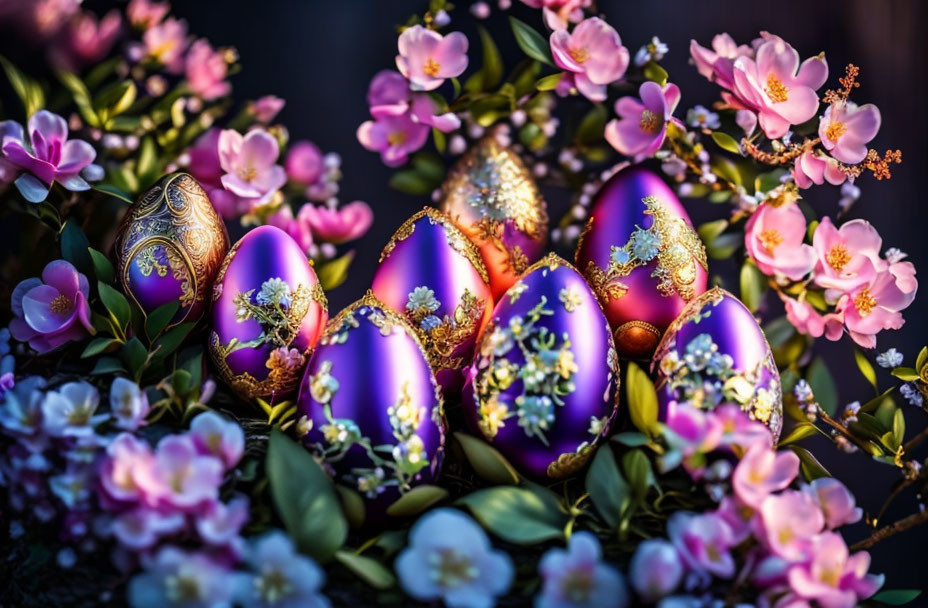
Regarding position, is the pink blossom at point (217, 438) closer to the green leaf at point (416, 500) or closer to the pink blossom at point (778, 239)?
the green leaf at point (416, 500)

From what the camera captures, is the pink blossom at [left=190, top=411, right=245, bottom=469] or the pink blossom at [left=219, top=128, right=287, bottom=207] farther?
the pink blossom at [left=219, top=128, right=287, bottom=207]

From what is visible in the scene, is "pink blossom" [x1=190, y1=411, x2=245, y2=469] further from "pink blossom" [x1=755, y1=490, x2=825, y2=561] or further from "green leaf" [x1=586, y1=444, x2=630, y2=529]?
"pink blossom" [x1=755, y1=490, x2=825, y2=561]

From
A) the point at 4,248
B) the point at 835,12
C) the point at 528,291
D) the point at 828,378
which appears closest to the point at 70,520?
the point at 528,291

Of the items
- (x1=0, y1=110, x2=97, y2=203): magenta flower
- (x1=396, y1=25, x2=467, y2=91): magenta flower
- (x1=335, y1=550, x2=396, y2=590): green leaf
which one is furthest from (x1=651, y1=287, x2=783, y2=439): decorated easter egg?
(x1=0, y1=110, x2=97, y2=203): magenta flower

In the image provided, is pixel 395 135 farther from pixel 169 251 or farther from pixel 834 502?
A: pixel 834 502

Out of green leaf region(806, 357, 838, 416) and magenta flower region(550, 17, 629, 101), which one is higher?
magenta flower region(550, 17, 629, 101)

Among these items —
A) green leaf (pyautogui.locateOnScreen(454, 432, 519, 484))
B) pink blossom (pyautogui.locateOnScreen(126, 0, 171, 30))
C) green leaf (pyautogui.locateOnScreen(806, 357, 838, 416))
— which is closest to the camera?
green leaf (pyautogui.locateOnScreen(454, 432, 519, 484))
